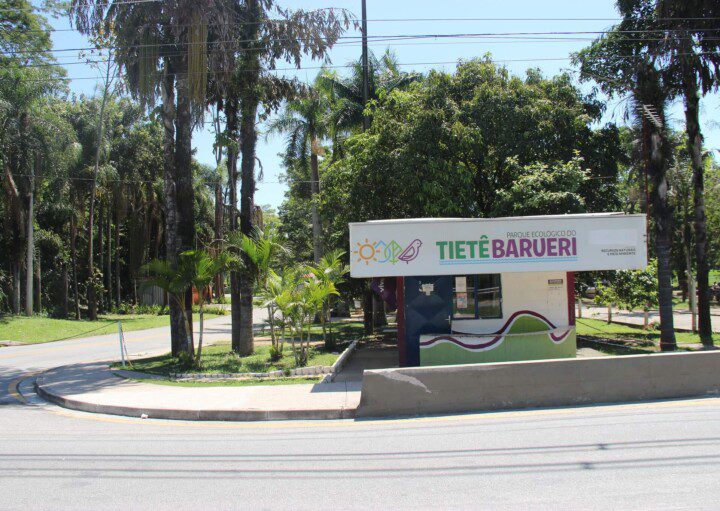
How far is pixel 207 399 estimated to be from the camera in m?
10.8

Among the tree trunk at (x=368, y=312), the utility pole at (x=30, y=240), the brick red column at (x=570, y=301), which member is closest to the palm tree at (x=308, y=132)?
the tree trunk at (x=368, y=312)

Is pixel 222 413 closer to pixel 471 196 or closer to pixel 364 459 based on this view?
pixel 364 459

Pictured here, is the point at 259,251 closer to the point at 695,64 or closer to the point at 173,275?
the point at 173,275

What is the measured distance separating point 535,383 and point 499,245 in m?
4.09

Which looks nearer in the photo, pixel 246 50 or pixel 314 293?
pixel 314 293

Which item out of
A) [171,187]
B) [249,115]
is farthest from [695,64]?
[171,187]

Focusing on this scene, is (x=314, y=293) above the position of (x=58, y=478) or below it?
above

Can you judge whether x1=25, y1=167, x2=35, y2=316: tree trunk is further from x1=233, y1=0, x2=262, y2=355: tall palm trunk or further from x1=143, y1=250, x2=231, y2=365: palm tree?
x1=143, y1=250, x2=231, y2=365: palm tree

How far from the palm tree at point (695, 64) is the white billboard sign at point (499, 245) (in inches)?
306

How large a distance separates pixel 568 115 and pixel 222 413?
15315 mm

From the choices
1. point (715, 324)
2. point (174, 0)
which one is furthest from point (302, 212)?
point (174, 0)

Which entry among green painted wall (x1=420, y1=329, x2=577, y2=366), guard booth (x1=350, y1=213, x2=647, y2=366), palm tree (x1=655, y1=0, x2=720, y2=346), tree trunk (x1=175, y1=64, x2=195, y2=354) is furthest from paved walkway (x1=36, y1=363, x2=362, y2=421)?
palm tree (x1=655, y1=0, x2=720, y2=346)

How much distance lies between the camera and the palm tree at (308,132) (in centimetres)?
3161

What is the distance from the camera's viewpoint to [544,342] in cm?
1332
